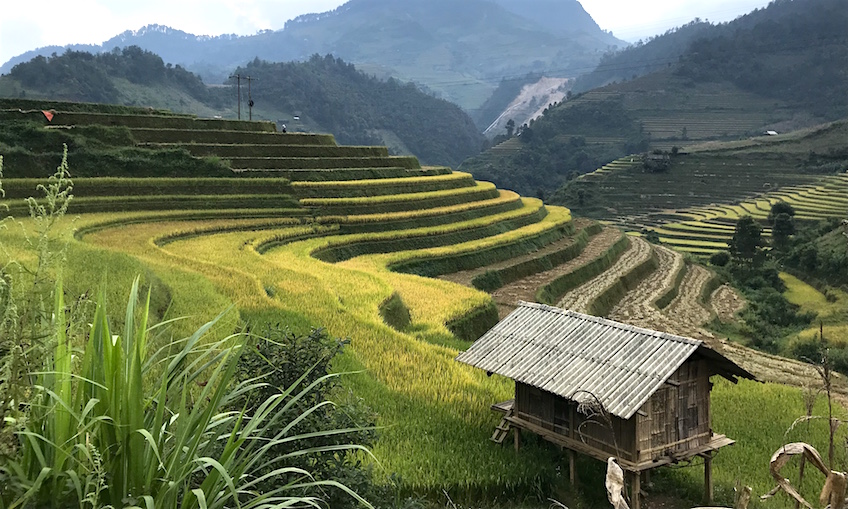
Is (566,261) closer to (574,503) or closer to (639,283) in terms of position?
(639,283)

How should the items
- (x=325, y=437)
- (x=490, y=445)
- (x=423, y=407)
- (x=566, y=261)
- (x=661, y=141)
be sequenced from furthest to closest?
(x=661, y=141) < (x=566, y=261) < (x=423, y=407) < (x=490, y=445) < (x=325, y=437)

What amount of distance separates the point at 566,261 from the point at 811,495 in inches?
718

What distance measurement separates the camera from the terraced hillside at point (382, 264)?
713 cm

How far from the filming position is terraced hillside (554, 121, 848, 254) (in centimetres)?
4431

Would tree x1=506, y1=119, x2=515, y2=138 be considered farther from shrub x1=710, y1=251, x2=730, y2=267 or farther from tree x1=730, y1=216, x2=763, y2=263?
tree x1=730, y1=216, x2=763, y2=263

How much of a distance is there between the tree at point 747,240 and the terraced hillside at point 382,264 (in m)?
4.90

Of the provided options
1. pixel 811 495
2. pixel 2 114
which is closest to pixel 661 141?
pixel 2 114

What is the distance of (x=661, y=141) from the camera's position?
86.3 metres

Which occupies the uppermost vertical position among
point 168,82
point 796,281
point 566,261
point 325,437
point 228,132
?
point 168,82

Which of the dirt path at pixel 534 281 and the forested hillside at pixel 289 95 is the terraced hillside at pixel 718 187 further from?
the forested hillside at pixel 289 95

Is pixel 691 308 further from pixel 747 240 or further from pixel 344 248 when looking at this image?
pixel 747 240

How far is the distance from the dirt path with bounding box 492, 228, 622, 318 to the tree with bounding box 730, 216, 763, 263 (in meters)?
8.54

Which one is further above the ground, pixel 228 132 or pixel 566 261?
pixel 228 132

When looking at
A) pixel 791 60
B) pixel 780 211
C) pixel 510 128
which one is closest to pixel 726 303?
pixel 780 211
